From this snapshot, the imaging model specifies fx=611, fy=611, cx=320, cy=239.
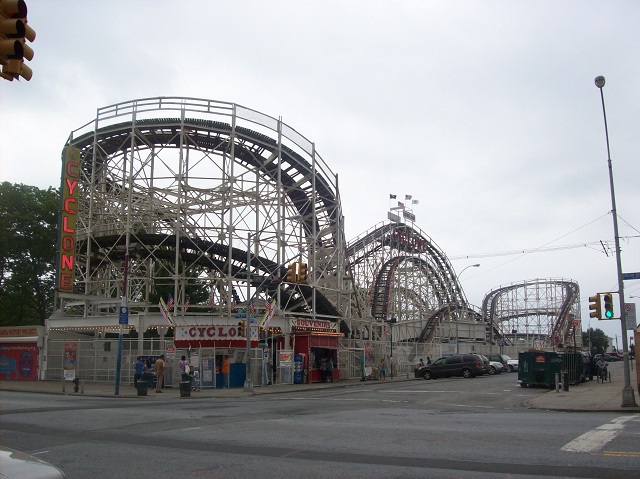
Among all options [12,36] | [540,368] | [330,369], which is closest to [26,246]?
[330,369]

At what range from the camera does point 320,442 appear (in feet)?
40.4

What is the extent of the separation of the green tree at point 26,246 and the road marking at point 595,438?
45664 millimetres

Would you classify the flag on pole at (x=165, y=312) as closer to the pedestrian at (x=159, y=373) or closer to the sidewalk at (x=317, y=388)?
the pedestrian at (x=159, y=373)

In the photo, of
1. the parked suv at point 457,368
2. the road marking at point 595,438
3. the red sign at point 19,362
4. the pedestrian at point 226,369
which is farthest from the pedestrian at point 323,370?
the road marking at point 595,438

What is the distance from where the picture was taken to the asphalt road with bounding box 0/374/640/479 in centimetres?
956

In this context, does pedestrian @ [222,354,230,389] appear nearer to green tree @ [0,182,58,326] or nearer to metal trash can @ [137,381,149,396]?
metal trash can @ [137,381,149,396]

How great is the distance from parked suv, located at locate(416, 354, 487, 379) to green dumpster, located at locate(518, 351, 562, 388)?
416 inches

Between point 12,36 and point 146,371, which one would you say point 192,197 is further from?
point 12,36

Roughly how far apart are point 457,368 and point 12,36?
4030 cm

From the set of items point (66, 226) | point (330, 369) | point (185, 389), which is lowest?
point (185, 389)

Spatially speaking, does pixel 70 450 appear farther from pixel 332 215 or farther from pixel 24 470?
pixel 332 215

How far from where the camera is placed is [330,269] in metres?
45.1

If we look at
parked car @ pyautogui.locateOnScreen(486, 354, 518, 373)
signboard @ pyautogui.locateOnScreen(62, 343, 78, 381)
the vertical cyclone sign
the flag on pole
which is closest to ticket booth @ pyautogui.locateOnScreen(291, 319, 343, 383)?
the flag on pole

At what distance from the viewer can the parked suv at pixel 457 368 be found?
43.2m
